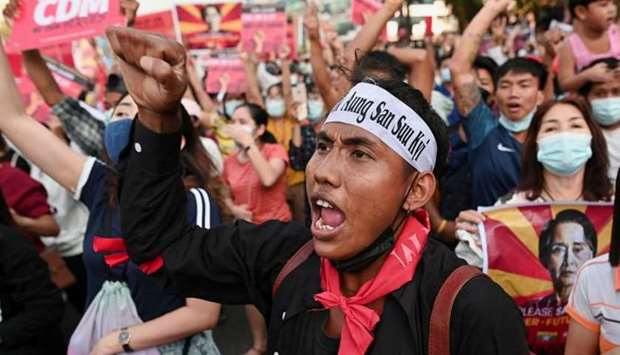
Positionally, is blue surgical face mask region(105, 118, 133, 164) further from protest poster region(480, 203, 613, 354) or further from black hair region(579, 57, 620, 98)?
black hair region(579, 57, 620, 98)

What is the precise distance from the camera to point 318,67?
4715mm

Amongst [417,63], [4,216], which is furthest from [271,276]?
[417,63]

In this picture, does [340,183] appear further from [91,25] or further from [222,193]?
[91,25]

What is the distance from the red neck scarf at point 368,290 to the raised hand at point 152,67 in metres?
0.58

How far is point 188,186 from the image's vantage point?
3.08m

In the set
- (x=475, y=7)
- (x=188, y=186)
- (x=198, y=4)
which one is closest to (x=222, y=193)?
(x=188, y=186)

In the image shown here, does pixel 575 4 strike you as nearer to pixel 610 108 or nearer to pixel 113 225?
pixel 610 108

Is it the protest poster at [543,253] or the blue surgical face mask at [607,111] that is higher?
the blue surgical face mask at [607,111]

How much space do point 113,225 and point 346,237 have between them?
4.36 ft

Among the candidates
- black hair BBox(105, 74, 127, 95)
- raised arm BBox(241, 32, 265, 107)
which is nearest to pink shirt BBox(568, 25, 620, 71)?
raised arm BBox(241, 32, 265, 107)

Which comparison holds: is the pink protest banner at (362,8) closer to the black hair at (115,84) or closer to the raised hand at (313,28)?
the raised hand at (313,28)

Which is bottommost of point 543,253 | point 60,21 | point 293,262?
point 543,253

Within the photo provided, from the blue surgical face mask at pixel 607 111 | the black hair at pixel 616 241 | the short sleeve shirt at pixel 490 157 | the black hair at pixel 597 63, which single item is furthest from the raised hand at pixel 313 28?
the black hair at pixel 616 241

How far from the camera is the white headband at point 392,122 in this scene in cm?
182
